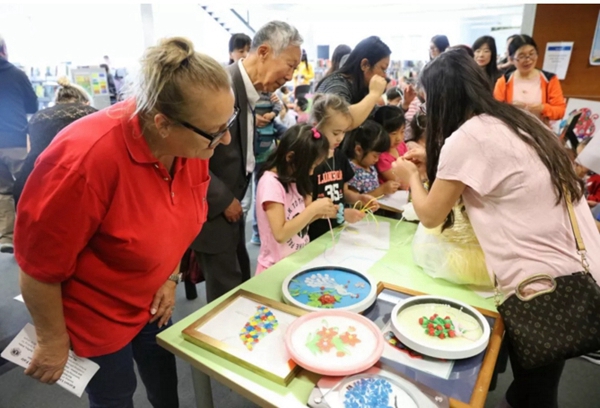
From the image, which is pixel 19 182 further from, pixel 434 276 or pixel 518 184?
pixel 518 184

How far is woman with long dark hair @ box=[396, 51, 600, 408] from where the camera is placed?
1.00 metres

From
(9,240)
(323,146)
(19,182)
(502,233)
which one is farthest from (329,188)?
(9,240)

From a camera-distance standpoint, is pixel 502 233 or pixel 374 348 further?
pixel 502 233

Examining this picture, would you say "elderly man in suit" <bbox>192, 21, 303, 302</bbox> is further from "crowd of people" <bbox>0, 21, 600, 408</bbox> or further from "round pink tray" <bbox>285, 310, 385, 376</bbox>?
"round pink tray" <bbox>285, 310, 385, 376</bbox>

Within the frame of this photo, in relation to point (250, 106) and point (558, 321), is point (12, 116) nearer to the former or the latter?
point (250, 106)

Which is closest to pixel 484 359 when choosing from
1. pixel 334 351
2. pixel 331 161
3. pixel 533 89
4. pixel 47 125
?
pixel 334 351

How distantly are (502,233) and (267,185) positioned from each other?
0.80 m

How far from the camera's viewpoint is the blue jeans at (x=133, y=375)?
1014 mm

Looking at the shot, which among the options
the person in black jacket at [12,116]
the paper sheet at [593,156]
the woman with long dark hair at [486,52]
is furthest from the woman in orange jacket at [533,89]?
the person in black jacket at [12,116]

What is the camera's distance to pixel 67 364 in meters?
0.94

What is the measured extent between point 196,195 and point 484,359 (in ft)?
2.70

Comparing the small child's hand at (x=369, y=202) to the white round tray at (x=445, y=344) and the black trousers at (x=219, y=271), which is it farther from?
the white round tray at (x=445, y=344)

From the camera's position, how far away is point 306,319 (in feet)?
3.18

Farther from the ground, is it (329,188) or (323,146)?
(323,146)
